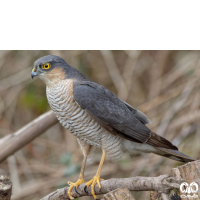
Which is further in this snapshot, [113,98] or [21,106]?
[21,106]

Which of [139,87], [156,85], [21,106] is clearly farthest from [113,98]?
[21,106]

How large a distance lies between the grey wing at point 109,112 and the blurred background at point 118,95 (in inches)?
66.5

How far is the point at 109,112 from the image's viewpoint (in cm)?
295

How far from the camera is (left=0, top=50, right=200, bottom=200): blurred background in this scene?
188 inches

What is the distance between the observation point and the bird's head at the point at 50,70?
9.33 ft

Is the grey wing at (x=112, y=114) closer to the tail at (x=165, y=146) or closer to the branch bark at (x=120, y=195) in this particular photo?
the tail at (x=165, y=146)

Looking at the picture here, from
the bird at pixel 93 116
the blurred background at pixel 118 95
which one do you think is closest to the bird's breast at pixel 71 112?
the bird at pixel 93 116

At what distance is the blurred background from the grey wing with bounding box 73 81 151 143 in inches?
66.5

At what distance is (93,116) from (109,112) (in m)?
0.20

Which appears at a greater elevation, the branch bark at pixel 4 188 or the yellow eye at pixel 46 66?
the yellow eye at pixel 46 66

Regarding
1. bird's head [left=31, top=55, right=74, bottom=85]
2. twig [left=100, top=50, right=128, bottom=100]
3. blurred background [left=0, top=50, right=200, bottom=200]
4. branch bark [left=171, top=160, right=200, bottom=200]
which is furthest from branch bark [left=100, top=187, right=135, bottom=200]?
twig [left=100, top=50, right=128, bottom=100]

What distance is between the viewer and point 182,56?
19.5 feet

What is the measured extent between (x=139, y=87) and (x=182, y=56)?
1.07m
